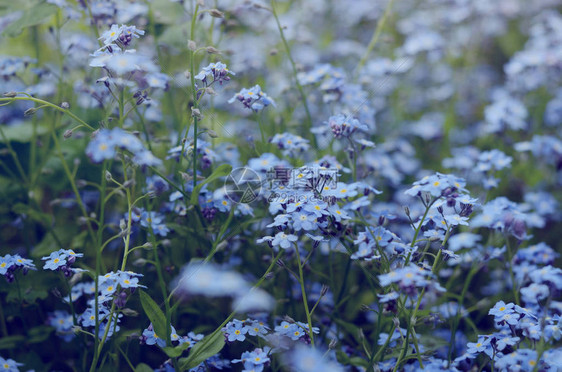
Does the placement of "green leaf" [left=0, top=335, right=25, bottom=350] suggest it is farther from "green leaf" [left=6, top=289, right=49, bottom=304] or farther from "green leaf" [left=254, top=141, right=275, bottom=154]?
"green leaf" [left=254, top=141, right=275, bottom=154]

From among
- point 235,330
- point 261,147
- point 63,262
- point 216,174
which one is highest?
point 216,174

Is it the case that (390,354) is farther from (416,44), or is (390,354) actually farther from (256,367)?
(416,44)

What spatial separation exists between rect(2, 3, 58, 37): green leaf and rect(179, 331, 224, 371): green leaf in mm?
1931

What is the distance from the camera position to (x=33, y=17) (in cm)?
274

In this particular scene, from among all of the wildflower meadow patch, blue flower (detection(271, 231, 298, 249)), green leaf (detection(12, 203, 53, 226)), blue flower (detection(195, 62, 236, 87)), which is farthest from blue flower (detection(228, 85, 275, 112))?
green leaf (detection(12, 203, 53, 226))

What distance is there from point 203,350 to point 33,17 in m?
2.03

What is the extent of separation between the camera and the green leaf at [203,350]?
1926mm

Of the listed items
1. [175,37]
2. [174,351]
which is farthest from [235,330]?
[175,37]

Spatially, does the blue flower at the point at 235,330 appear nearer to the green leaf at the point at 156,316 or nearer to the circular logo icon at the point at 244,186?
the green leaf at the point at 156,316

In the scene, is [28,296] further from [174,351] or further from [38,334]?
[174,351]

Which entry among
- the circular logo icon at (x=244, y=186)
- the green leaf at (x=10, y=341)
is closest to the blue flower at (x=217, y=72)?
the circular logo icon at (x=244, y=186)

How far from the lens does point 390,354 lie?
220cm

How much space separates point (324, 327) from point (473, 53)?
3.34 metres

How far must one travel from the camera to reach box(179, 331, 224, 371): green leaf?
1926 mm
